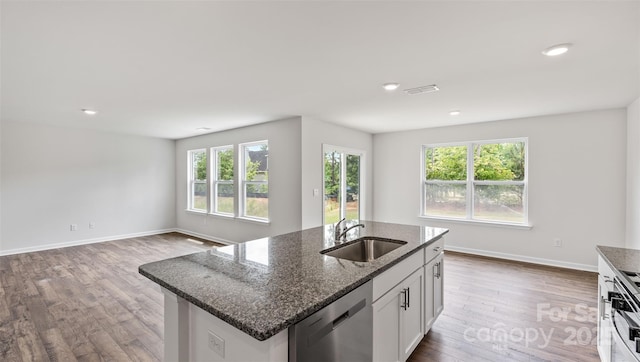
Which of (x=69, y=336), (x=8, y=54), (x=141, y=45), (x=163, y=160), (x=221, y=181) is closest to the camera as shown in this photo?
(x=141, y=45)

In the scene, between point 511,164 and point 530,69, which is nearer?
point 530,69

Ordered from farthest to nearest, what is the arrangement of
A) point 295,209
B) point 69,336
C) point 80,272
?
point 295,209
point 80,272
point 69,336

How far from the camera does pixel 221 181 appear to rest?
6.20 m

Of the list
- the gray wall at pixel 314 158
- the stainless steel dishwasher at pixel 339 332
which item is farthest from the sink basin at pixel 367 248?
the gray wall at pixel 314 158

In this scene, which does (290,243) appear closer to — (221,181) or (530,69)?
(530,69)

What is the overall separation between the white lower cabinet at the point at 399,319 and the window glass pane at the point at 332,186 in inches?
115

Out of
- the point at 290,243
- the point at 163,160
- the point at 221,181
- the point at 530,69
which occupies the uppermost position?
the point at 530,69

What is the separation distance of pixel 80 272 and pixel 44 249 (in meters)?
2.11

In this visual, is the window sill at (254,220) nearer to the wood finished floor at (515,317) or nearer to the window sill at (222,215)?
the window sill at (222,215)

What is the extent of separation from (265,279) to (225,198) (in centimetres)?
505

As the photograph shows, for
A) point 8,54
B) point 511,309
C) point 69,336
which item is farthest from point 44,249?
point 511,309

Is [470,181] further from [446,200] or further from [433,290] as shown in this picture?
[433,290]

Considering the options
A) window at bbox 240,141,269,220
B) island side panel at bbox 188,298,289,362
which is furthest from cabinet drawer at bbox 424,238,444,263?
window at bbox 240,141,269,220

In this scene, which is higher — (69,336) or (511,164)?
(511,164)
